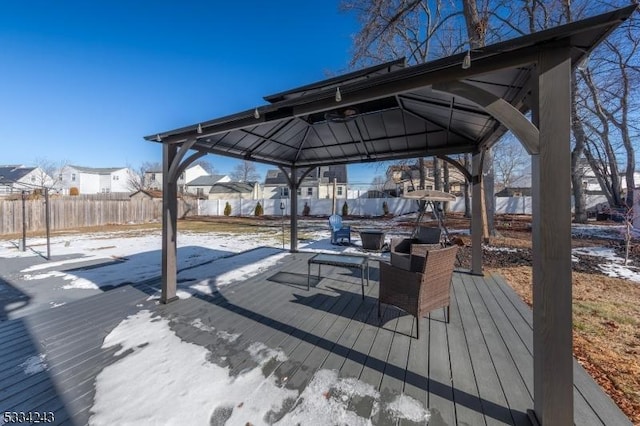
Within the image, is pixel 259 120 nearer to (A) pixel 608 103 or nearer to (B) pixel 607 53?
(B) pixel 607 53

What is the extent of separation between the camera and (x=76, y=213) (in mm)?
15461

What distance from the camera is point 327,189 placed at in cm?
3042

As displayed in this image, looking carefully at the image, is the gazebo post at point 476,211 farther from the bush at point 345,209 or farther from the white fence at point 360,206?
the bush at point 345,209

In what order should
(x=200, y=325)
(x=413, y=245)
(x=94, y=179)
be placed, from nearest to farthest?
1. (x=200, y=325)
2. (x=413, y=245)
3. (x=94, y=179)

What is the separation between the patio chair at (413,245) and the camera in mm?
4543

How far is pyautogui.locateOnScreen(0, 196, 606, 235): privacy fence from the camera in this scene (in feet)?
43.9

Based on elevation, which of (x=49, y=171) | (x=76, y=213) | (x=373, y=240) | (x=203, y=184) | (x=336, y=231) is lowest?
(x=373, y=240)

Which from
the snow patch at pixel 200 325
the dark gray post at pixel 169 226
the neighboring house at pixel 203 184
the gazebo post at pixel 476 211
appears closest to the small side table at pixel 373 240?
the gazebo post at pixel 476 211

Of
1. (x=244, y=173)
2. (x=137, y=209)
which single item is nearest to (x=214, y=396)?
(x=137, y=209)

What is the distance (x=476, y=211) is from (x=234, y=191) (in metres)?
31.5

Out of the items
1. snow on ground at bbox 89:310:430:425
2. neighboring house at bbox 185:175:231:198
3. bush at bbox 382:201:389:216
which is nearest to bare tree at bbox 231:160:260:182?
neighboring house at bbox 185:175:231:198

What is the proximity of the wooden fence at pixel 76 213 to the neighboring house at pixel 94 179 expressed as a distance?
20753mm

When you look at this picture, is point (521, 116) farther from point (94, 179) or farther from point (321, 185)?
point (94, 179)

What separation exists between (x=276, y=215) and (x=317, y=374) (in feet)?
77.4
